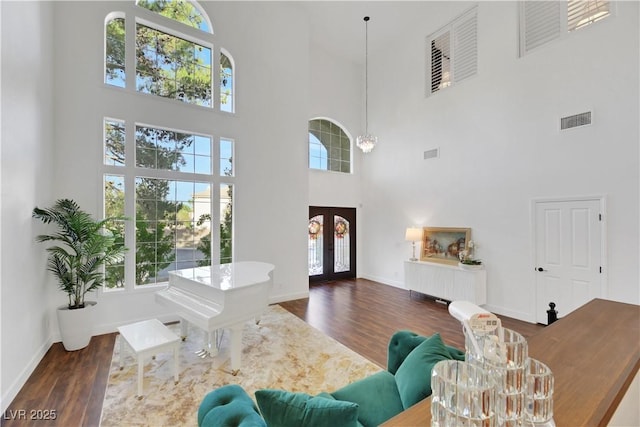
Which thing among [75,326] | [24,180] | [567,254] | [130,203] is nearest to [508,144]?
[567,254]

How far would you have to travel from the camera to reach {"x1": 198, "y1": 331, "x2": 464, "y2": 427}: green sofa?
102cm

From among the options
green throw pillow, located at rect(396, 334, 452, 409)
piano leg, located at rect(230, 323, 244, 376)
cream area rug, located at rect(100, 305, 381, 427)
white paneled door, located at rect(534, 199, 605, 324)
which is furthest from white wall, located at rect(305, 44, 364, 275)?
green throw pillow, located at rect(396, 334, 452, 409)

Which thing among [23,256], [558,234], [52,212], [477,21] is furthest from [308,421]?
[477,21]

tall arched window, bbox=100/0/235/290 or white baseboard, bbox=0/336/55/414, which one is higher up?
tall arched window, bbox=100/0/235/290

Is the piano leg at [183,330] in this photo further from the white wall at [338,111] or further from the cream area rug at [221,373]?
the white wall at [338,111]

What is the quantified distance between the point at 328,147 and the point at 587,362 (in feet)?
23.1

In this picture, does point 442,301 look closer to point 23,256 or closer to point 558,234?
point 558,234

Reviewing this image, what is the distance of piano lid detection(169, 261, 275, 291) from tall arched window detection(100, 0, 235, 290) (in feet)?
3.98

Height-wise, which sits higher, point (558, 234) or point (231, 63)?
point (231, 63)

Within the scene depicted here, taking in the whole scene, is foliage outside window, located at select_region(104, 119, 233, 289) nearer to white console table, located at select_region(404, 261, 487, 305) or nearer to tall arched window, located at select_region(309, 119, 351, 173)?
tall arched window, located at select_region(309, 119, 351, 173)

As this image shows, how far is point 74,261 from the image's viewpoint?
3.54 metres

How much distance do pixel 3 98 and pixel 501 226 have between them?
664cm

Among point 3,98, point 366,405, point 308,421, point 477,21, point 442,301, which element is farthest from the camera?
point 442,301

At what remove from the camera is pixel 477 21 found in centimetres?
531
